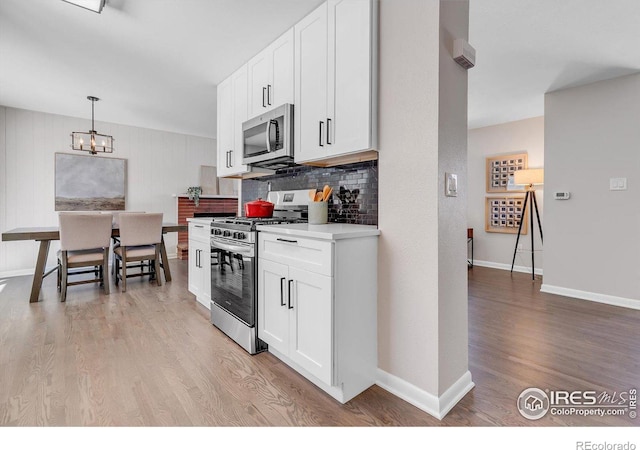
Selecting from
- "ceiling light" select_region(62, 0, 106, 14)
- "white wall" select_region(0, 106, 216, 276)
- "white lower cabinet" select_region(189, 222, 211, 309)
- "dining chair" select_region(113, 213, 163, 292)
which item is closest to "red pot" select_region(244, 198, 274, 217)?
"white lower cabinet" select_region(189, 222, 211, 309)

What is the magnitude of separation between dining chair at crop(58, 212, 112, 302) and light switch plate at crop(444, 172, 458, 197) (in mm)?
3767

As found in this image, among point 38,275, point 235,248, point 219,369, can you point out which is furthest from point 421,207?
point 38,275

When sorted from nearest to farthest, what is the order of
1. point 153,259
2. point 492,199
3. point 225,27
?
point 225,27 → point 153,259 → point 492,199

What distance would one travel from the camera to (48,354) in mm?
2184

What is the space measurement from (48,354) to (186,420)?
1429 mm

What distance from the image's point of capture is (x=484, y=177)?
545cm

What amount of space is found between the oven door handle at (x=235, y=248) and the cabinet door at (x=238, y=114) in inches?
35.3

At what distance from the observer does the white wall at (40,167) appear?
4699 mm

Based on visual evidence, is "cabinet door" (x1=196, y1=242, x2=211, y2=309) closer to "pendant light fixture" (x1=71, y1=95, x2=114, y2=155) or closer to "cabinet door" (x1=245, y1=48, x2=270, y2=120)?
"cabinet door" (x1=245, y1=48, x2=270, y2=120)

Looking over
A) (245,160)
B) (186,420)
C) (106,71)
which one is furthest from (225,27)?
(186,420)

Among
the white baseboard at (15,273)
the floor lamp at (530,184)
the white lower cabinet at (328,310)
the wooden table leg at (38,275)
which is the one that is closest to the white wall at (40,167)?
the white baseboard at (15,273)

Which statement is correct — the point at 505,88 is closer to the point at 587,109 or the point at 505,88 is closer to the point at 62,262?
the point at 587,109

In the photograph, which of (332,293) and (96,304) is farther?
(96,304)

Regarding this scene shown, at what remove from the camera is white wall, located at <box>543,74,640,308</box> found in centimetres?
331
